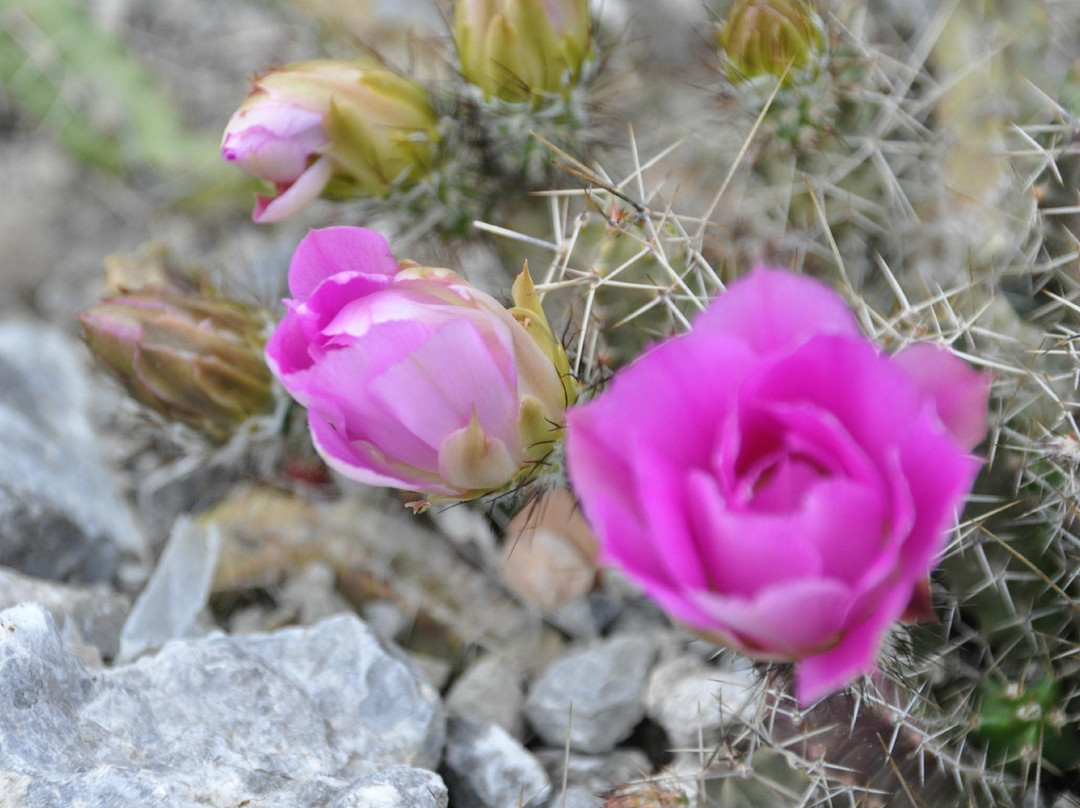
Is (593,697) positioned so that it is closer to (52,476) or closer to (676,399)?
(676,399)

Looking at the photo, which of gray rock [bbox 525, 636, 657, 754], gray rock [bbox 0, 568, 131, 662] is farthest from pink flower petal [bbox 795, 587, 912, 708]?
gray rock [bbox 0, 568, 131, 662]

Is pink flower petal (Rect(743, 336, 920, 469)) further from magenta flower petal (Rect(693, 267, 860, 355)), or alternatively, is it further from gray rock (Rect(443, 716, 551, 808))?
gray rock (Rect(443, 716, 551, 808))

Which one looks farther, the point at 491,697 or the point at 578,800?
the point at 491,697

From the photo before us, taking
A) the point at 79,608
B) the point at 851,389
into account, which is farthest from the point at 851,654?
the point at 79,608

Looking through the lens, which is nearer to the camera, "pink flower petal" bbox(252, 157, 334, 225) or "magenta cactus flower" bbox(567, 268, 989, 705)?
"magenta cactus flower" bbox(567, 268, 989, 705)

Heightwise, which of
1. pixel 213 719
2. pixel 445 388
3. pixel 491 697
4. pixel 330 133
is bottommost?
pixel 491 697

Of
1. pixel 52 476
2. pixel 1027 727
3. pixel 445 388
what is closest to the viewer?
pixel 445 388

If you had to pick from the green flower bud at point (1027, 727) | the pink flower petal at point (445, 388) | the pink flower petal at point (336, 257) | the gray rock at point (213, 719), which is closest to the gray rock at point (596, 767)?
the gray rock at point (213, 719)
